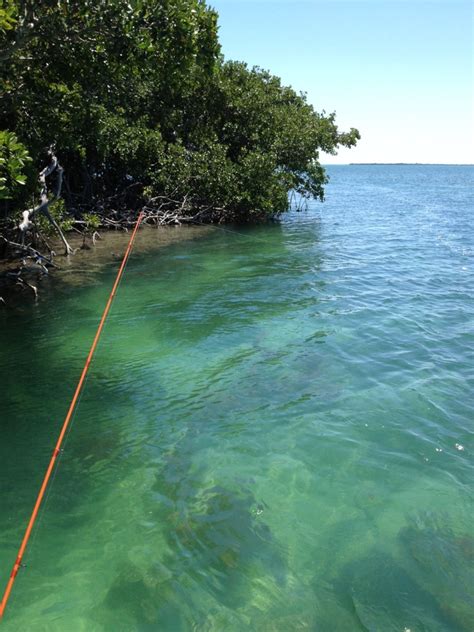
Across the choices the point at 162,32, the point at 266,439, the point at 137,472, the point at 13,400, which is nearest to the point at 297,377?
the point at 266,439

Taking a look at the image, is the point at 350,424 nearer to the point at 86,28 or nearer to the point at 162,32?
the point at 162,32

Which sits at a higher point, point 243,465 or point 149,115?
point 149,115

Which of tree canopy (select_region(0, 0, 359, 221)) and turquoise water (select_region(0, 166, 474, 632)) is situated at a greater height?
tree canopy (select_region(0, 0, 359, 221))

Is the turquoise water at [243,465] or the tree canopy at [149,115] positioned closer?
the turquoise water at [243,465]

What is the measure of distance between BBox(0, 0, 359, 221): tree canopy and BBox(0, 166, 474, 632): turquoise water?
12.0ft

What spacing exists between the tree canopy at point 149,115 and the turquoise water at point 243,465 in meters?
3.66

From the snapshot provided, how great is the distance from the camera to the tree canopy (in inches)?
339

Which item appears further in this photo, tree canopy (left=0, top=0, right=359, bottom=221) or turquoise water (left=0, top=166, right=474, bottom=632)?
tree canopy (left=0, top=0, right=359, bottom=221)

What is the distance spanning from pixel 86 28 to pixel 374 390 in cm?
819

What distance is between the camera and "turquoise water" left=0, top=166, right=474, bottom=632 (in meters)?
4.26

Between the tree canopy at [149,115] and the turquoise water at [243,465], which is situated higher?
the tree canopy at [149,115]

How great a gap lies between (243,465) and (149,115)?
70.5 feet

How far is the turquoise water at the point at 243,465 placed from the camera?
4.26m

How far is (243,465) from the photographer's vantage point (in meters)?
6.00
